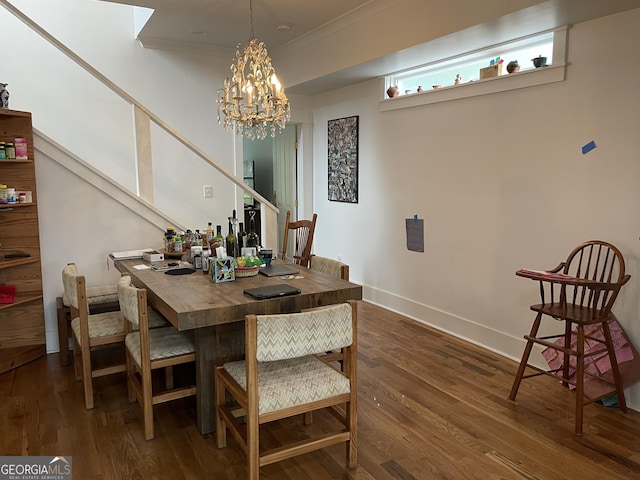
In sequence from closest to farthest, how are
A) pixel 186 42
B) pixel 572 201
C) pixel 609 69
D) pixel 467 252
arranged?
1. pixel 609 69
2. pixel 572 201
3. pixel 467 252
4. pixel 186 42

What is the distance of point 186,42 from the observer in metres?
5.29

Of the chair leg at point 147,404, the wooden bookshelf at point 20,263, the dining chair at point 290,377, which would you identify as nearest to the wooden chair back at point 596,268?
the dining chair at point 290,377

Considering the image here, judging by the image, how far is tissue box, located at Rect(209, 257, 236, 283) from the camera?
2756 mm

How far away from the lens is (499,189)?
3793 millimetres

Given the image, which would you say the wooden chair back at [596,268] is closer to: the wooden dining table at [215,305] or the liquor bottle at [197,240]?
the wooden dining table at [215,305]

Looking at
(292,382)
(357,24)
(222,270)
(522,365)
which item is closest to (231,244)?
(222,270)

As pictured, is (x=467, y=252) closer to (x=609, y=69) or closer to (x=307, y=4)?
(x=609, y=69)

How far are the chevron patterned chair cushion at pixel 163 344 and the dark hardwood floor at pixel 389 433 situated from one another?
1.50 feet

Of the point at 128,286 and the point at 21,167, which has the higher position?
the point at 21,167

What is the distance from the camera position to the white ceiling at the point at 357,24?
3047mm

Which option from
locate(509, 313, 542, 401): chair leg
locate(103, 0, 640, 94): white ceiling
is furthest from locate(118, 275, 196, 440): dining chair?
locate(103, 0, 640, 94): white ceiling

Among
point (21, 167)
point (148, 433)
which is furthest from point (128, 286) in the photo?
point (21, 167)

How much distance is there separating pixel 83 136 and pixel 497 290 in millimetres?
4330

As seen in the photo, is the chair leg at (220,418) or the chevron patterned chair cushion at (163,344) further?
the chevron patterned chair cushion at (163,344)
